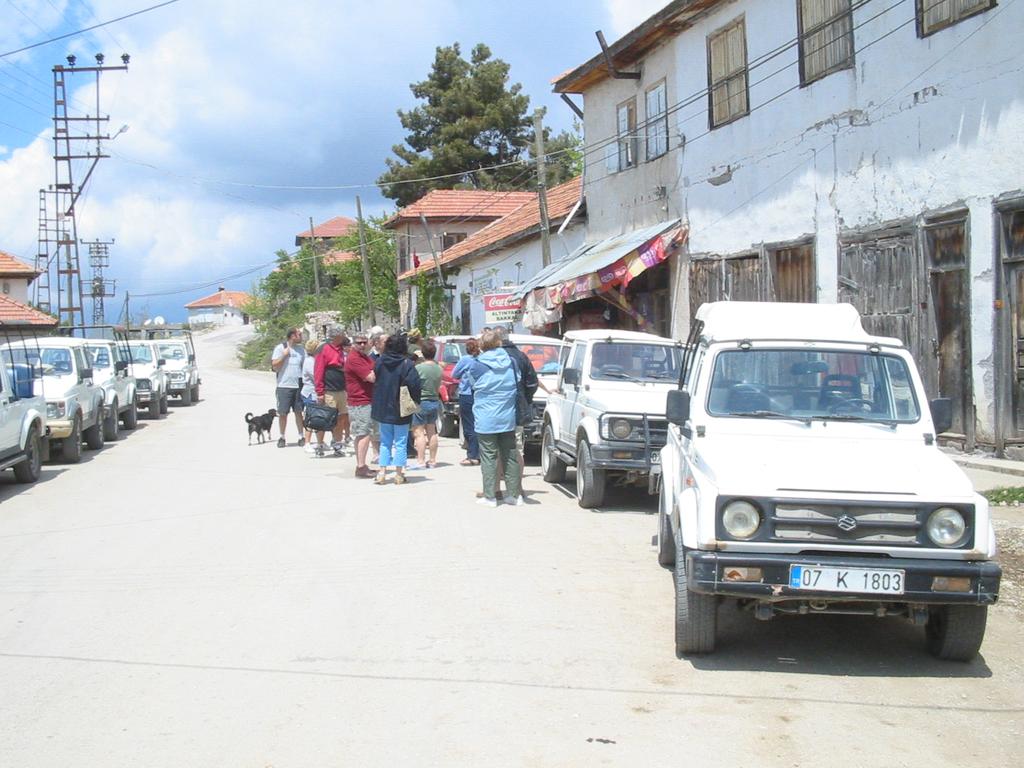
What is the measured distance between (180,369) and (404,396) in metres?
19.9

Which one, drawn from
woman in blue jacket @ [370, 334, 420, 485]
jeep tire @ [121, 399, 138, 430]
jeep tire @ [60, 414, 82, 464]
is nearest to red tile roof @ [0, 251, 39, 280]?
jeep tire @ [121, 399, 138, 430]

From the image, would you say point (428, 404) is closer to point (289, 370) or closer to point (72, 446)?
point (289, 370)

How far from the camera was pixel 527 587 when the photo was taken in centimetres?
759

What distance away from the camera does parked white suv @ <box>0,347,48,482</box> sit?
1305 cm

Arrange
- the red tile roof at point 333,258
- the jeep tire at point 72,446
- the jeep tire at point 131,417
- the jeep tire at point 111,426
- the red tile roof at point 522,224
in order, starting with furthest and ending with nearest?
the red tile roof at point 333,258
the red tile roof at point 522,224
the jeep tire at point 131,417
the jeep tire at point 111,426
the jeep tire at point 72,446

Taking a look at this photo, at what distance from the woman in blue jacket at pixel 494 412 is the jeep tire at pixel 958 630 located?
5.73m

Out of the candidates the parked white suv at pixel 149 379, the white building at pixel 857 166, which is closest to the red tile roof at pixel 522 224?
the white building at pixel 857 166

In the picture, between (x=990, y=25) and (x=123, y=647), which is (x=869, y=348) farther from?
(x=990, y=25)

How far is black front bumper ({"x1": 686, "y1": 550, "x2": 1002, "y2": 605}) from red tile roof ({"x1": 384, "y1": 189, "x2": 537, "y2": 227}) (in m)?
42.1

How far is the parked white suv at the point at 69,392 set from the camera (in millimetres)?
16219

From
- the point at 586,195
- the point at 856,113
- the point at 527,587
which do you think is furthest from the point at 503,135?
the point at 527,587

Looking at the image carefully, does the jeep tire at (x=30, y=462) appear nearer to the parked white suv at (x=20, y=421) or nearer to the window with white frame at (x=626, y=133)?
the parked white suv at (x=20, y=421)

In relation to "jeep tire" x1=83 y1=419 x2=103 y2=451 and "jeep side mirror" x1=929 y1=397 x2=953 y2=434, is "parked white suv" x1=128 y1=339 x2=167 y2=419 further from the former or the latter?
"jeep side mirror" x1=929 y1=397 x2=953 y2=434

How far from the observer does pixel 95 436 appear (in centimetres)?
1841
